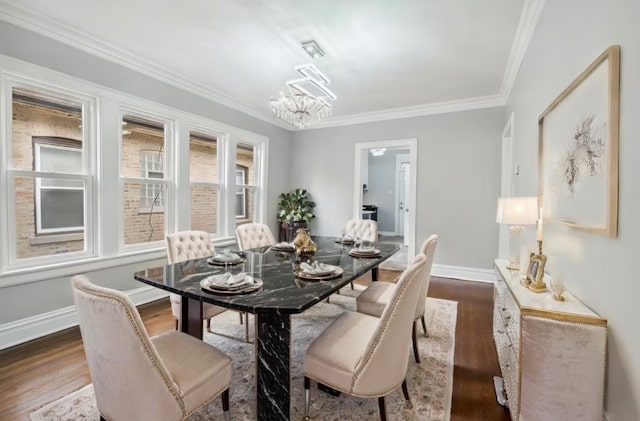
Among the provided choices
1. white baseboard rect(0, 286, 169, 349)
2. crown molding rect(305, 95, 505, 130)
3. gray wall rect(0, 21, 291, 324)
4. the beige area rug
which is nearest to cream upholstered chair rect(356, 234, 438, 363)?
the beige area rug

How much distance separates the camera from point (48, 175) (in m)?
2.75

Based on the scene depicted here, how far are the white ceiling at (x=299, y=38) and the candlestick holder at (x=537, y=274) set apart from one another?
1980 millimetres

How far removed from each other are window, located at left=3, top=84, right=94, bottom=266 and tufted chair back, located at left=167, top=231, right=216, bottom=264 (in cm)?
125

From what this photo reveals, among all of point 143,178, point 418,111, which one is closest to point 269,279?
point 143,178

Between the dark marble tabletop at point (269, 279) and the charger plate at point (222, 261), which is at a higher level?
the charger plate at point (222, 261)

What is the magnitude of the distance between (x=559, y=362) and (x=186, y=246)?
8.66ft

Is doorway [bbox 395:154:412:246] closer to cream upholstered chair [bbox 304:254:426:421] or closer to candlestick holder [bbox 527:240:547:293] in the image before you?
candlestick holder [bbox 527:240:547:293]

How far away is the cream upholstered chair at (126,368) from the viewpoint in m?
1.10

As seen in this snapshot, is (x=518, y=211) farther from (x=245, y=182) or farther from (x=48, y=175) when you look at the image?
(x=245, y=182)

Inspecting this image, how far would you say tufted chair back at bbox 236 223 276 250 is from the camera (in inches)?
128

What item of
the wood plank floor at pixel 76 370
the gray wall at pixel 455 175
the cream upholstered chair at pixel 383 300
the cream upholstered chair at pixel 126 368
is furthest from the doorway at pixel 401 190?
the cream upholstered chair at pixel 126 368

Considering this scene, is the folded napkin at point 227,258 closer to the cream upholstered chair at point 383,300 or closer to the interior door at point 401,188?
the cream upholstered chair at point 383,300

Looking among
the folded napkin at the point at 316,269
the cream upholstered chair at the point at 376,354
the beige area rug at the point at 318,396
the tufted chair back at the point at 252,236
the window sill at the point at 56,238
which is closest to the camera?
the cream upholstered chair at the point at 376,354

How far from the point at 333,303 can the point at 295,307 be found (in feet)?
7.65
